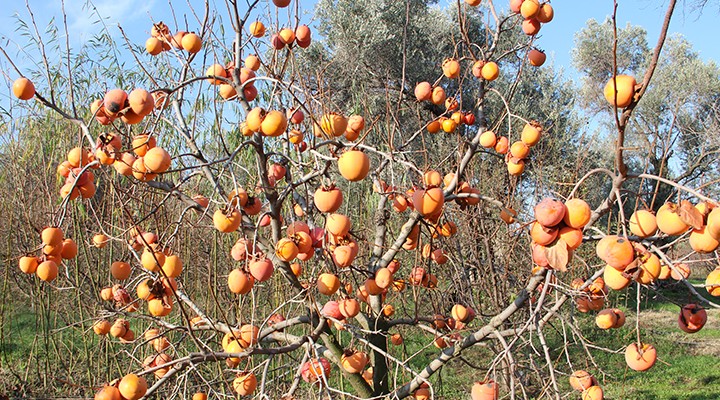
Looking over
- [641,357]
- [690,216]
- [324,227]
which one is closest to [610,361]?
[324,227]

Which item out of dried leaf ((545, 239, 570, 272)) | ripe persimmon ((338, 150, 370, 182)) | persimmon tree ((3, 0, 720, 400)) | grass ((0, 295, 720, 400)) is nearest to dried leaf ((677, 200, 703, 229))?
persimmon tree ((3, 0, 720, 400))

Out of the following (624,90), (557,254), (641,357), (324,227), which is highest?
(324,227)

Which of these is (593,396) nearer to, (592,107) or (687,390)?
(687,390)

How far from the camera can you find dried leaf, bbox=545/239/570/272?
34.7 inches

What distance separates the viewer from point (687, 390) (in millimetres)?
4305

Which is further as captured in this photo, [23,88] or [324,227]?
[324,227]

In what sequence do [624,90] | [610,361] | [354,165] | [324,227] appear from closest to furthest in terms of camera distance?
[624,90], [354,165], [324,227], [610,361]

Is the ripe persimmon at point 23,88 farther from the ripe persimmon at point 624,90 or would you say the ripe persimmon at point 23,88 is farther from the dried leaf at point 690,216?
the dried leaf at point 690,216

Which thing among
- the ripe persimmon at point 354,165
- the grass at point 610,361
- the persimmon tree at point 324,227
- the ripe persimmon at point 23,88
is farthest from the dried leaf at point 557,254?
the grass at point 610,361

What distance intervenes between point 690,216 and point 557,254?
214 millimetres

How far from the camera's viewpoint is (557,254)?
90 cm

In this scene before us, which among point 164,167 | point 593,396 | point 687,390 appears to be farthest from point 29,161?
point 687,390

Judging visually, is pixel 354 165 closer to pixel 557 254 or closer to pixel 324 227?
pixel 557 254

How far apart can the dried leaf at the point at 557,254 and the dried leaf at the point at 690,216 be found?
0.61 feet
